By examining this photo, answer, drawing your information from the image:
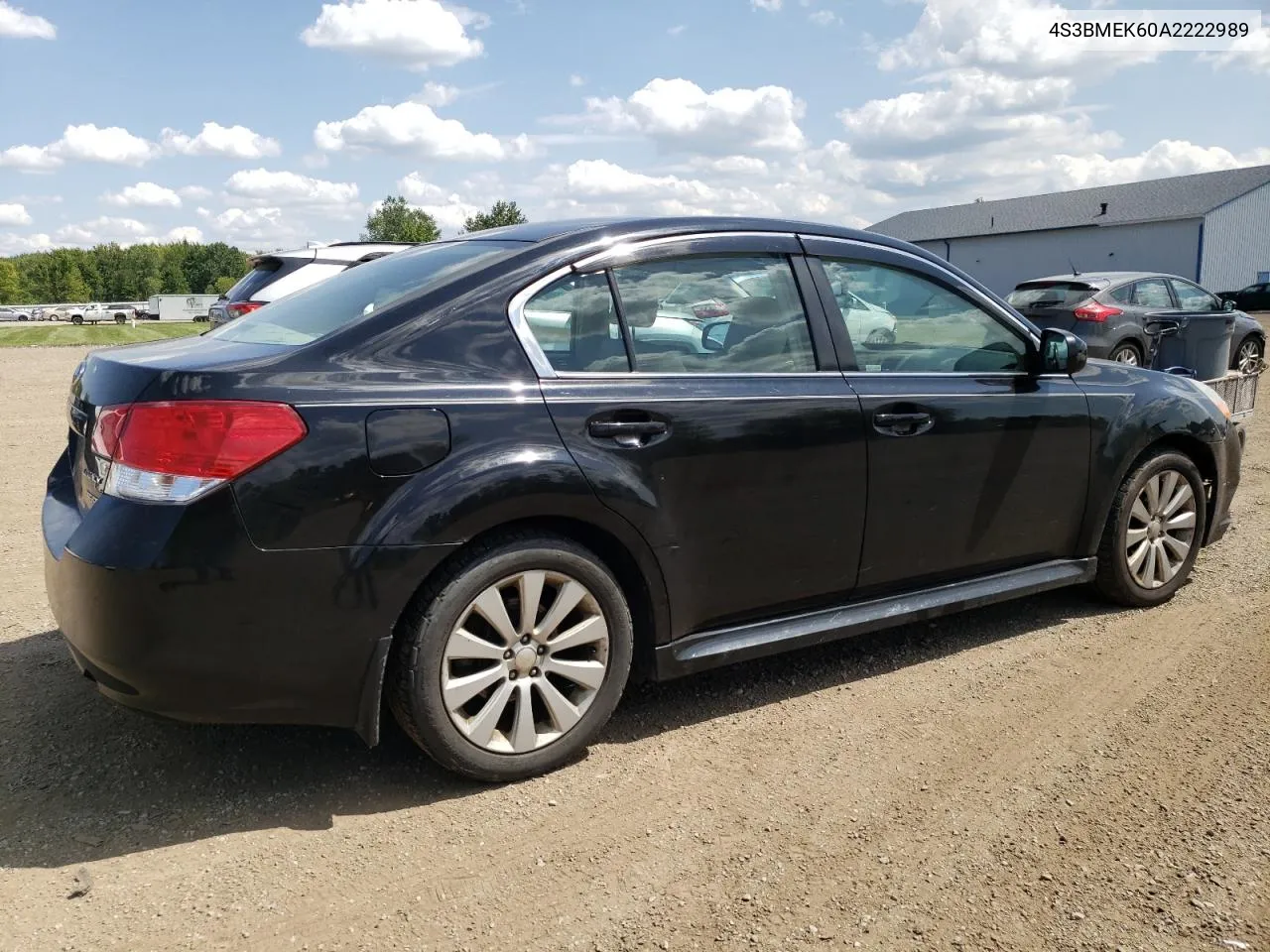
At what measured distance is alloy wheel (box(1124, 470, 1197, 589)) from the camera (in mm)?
4793

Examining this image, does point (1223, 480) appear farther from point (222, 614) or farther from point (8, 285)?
point (8, 285)

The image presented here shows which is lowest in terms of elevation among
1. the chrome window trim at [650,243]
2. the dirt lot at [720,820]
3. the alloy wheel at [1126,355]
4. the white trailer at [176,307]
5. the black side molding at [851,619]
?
the dirt lot at [720,820]

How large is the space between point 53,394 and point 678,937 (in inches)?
524

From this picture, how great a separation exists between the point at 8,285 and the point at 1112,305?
143 m

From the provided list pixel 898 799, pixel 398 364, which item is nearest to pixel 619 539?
pixel 398 364

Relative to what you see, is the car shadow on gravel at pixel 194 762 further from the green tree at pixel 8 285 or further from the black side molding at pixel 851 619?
the green tree at pixel 8 285

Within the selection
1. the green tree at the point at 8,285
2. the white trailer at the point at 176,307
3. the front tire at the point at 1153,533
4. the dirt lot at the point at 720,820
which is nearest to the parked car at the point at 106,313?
the white trailer at the point at 176,307

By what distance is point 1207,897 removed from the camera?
2668mm

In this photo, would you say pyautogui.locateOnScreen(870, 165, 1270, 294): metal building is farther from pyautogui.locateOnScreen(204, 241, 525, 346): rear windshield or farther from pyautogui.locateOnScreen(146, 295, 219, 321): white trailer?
pyautogui.locateOnScreen(146, 295, 219, 321): white trailer

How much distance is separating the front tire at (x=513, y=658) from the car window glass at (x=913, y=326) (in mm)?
1452

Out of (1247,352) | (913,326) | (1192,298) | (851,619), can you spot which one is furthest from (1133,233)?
(851,619)

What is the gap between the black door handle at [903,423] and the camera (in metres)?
3.85

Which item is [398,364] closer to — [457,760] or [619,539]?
[619,539]

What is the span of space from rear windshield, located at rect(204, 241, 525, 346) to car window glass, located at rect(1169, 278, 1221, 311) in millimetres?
13329
